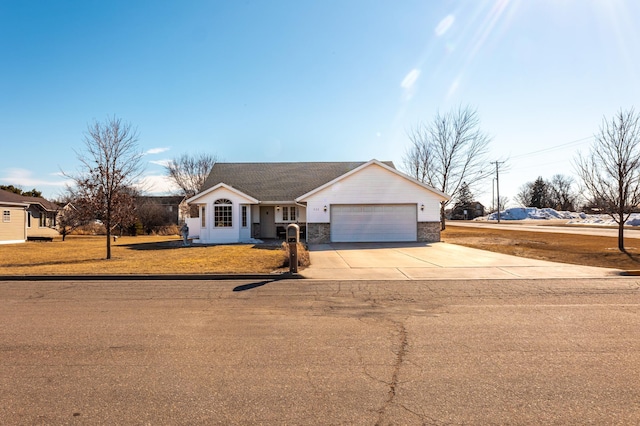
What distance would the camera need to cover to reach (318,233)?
22.2 m

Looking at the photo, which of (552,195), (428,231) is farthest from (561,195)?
(428,231)

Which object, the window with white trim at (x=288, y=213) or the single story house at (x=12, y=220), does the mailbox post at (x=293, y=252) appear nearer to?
the window with white trim at (x=288, y=213)

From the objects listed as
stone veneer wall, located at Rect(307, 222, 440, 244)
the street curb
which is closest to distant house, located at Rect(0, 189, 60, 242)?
the street curb

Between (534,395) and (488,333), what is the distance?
188 cm

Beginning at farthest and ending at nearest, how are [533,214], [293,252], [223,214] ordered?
[533,214]
[223,214]
[293,252]

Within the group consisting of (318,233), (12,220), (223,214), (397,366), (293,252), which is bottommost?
(397,366)

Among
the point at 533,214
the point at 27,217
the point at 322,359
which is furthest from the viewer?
the point at 533,214

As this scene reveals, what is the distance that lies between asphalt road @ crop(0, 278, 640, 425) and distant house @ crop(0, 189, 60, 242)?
2514 centimetres

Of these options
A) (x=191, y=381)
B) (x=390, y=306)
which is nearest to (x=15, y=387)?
(x=191, y=381)

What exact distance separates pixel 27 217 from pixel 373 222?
2853 centimetres

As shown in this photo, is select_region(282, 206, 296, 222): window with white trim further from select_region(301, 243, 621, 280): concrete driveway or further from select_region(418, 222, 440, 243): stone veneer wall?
select_region(301, 243, 621, 280): concrete driveway

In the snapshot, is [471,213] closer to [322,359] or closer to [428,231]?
[428,231]

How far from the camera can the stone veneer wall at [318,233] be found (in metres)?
22.1

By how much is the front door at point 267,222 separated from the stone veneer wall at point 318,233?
452 centimetres
